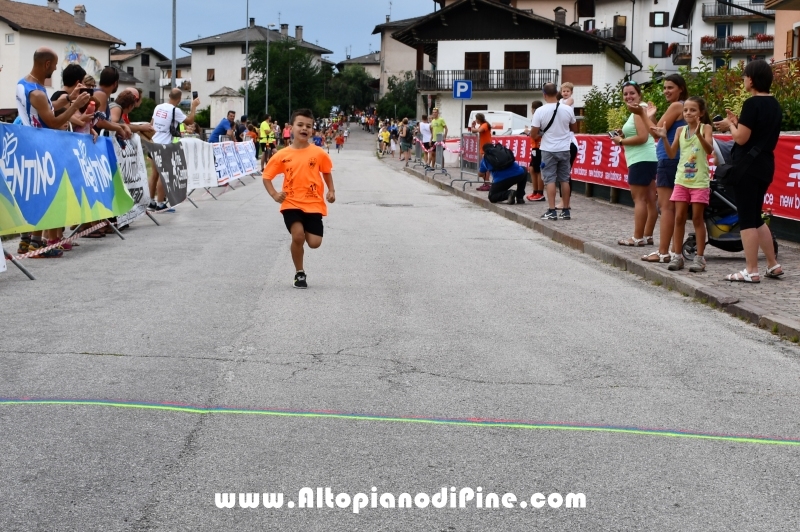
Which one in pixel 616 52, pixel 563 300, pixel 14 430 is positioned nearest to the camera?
pixel 14 430

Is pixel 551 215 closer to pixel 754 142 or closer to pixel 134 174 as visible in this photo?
pixel 134 174

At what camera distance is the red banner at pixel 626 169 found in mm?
12750

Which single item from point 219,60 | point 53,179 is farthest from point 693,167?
point 219,60

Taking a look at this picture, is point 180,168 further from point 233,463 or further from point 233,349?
point 233,463

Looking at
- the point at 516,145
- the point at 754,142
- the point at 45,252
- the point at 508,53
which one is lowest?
the point at 45,252

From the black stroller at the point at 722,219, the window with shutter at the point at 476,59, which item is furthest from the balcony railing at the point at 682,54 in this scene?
the black stroller at the point at 722,219

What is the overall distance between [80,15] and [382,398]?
10922 centimetres

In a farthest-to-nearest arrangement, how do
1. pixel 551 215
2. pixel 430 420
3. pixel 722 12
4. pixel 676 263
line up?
pixel 722 12 → pixel 551 215 → pixel 676 263 → pixel 430 420

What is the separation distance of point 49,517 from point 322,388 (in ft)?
7.27

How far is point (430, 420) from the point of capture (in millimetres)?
5273

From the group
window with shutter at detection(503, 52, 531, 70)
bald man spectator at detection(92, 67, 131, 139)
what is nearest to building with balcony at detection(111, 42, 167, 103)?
window with shutter at detection(503, 52, 531, 70)

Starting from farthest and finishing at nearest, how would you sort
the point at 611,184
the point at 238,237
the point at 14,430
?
the point at 611,184
the point at 238,237
the point at 14,430

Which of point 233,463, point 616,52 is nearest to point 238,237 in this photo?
point 233,463

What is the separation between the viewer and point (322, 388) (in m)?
5.89
